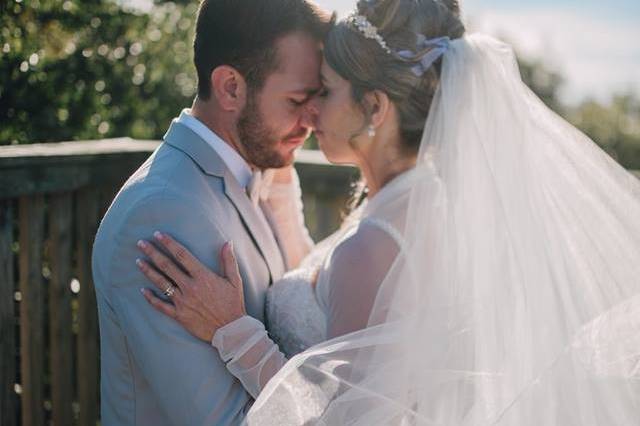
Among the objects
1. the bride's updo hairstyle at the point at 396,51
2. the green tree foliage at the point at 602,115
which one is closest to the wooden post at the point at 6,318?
the bride's updo hairstyle at the point at 396,51

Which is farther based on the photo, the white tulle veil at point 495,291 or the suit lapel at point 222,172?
the suit lapel at point 222,172

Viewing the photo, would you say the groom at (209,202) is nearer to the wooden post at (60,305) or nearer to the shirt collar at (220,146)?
the shirt collar at (220,146)

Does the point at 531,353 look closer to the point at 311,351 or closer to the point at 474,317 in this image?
the point at 474,317

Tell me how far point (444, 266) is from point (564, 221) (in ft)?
1.29

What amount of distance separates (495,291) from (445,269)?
0.51ft

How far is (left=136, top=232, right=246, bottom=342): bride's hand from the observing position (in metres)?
2.20

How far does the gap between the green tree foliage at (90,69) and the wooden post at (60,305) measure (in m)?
0.38

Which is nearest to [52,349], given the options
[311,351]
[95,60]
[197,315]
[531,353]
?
[197,315]

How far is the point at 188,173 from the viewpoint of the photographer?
7.86 feet

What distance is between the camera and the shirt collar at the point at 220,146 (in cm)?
252

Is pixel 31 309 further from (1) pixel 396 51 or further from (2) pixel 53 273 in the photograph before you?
(1) pixel 396 51

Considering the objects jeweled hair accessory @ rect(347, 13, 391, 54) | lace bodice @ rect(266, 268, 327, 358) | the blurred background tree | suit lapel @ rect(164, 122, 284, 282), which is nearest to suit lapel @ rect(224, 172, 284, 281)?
suit lapel @ rect(164, 122, 284, 282)

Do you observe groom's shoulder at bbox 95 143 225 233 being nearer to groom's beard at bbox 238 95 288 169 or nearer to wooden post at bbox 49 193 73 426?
groom's beard at bbox 238 95 288 169

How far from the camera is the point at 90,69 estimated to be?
3.59 meters
